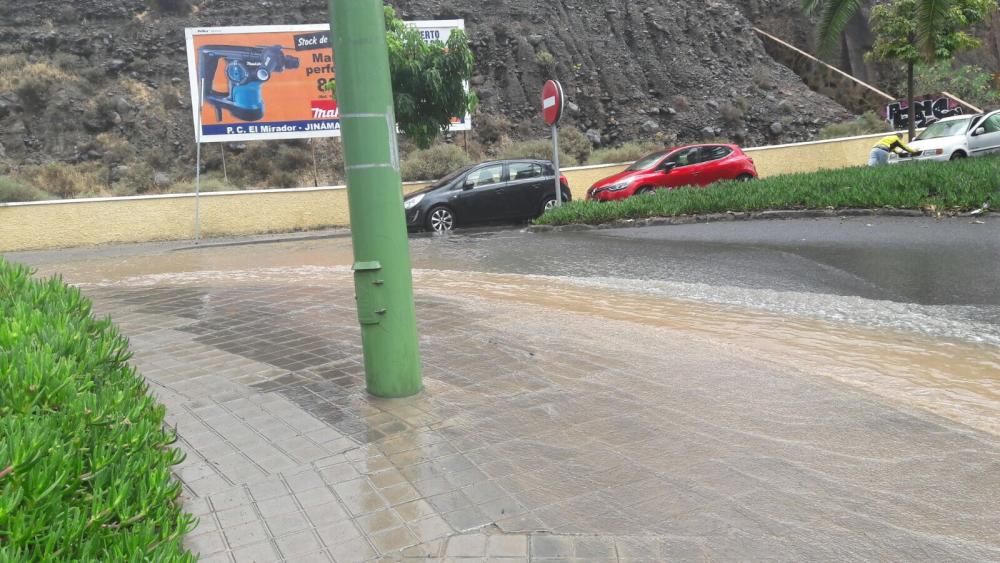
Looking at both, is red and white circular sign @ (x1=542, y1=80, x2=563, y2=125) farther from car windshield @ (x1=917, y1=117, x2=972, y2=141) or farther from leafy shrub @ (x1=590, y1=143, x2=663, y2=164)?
car windshield @ (x1=917, y1=117, x2=972, y2=141)

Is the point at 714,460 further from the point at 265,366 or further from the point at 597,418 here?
the point at 265,366

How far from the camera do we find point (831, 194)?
40.8 ft

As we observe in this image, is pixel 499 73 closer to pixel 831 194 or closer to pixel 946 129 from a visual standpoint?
pixel 946 129

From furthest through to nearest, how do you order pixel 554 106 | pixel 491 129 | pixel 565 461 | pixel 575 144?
pixel 491 129 → pixel 575 144 → pixel 554 106 → pixel 565 461

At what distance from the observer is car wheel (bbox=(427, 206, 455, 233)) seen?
1540 centimetres

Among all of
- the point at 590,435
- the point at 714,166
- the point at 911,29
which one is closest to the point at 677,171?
the point at 714,166

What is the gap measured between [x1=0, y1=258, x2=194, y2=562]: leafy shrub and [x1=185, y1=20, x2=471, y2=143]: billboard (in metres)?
19.9

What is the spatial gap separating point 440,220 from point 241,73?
32.5 ft

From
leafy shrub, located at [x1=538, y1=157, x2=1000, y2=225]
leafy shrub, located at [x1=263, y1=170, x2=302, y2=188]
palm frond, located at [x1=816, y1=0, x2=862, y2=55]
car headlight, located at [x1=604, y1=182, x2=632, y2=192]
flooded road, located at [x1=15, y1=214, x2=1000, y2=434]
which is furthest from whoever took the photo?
leafy shrub, located at [x1=263, y1=170, x2=302, y2=188]

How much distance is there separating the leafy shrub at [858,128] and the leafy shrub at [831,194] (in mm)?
14080

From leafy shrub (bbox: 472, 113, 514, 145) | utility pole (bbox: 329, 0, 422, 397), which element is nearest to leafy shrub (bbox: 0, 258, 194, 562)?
utility pole (bbox: 329, 0, 422, 397)

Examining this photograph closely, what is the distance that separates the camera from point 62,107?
25125 mm

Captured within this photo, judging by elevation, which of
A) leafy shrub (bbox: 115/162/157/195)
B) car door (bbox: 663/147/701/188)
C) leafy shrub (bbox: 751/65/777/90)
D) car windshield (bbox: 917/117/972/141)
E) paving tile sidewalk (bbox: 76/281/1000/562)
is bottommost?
paving tile sidewalk (bbox: 76/281/1000/562)

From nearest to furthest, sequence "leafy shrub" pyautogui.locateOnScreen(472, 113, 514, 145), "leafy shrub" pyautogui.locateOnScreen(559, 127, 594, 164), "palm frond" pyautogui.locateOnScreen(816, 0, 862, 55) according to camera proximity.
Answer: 1. "palm frond" pyautogui.locateOnScreen(816, 0, 862, 55)
2. "leafy shrub" pyautogui.locateOnScreen(559, 127, 594, 164)
3. "leafy shrub" pyautogui.locateOnScreen(472, 113, 514, 145)
